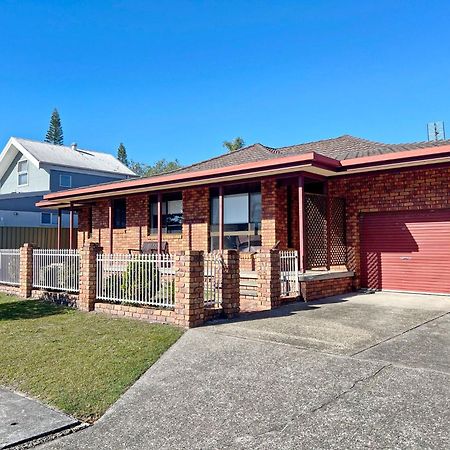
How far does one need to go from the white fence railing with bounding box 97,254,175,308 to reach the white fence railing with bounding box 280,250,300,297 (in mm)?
2865

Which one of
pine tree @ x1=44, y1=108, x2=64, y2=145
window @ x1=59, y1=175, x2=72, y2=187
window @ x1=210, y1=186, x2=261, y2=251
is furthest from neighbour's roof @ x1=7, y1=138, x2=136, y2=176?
pine tree @ x1=44, y1=108, x2=64, y2=145

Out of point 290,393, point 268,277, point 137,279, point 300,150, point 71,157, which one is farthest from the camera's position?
point 71,157

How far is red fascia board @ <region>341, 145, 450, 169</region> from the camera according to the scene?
8989mm

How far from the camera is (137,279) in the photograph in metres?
7.95

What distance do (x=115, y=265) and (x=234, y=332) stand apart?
3.20 metres

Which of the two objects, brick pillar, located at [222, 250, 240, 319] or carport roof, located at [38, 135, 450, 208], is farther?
carport roof, located at [38, 135, 450, 208]

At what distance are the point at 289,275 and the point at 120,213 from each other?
29.0ft

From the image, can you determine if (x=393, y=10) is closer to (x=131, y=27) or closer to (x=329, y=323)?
(x=131, y=27)

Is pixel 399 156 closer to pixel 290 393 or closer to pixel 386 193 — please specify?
pixel 386 193

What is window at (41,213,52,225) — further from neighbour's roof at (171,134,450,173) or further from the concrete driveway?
the concrete driveway

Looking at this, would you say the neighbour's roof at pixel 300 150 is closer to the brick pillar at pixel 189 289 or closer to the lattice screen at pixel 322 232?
the lattice screen at pixel 322 232

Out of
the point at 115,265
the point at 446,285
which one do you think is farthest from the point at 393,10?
the point at 115,265

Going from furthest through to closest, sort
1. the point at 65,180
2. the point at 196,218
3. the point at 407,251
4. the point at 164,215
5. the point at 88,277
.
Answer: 1. the point at 65,180
2. the point at 164,215
3. the point at 196,218
4. the point at 407,251
5. the point at 88,277

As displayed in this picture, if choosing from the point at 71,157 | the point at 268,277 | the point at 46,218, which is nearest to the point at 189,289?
the point at 268,277
